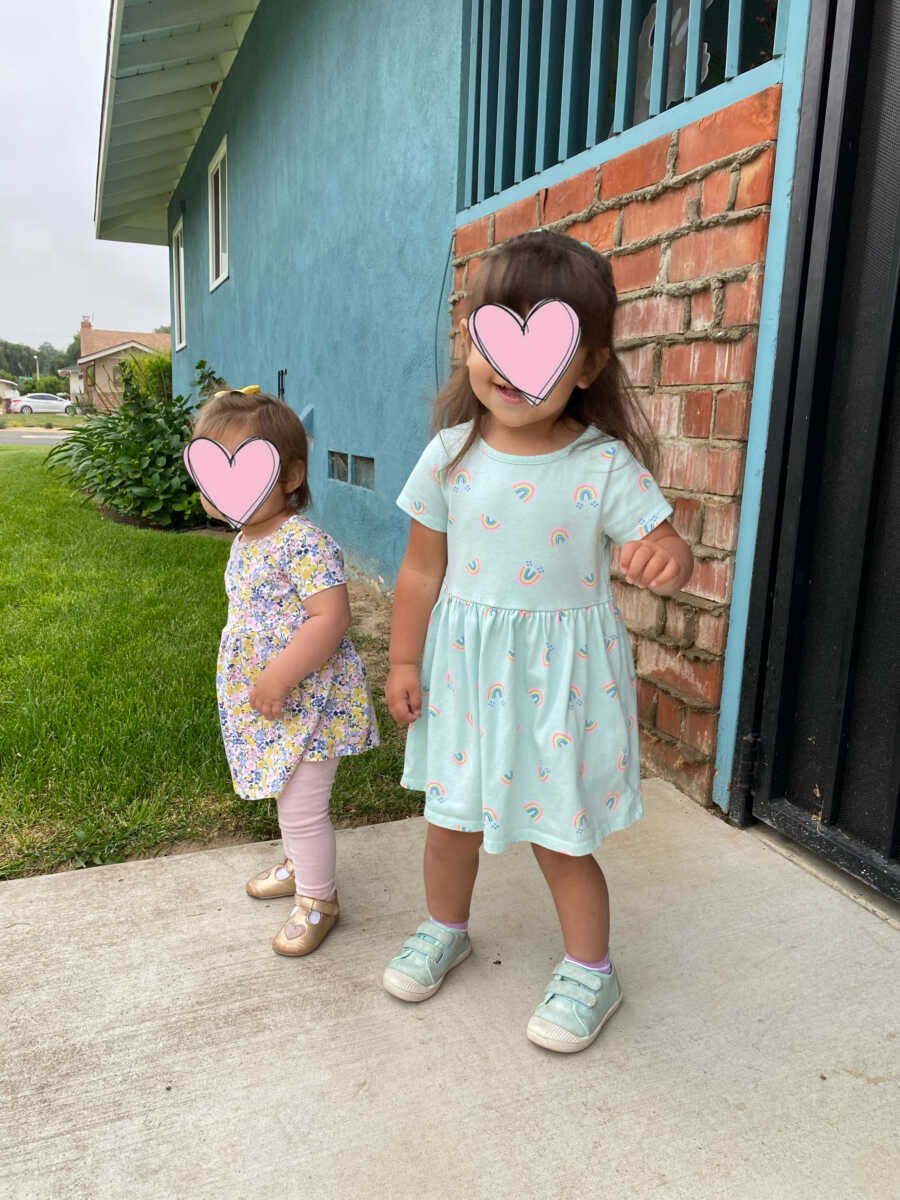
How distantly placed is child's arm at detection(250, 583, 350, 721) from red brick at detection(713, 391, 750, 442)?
1.10 metres

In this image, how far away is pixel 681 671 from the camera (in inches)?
96.1

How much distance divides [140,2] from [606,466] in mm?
8223

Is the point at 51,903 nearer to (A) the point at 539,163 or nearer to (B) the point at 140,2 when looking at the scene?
(A) the point at 539,163

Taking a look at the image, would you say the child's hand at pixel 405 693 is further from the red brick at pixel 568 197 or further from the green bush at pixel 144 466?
the green bush at pixel 144 466

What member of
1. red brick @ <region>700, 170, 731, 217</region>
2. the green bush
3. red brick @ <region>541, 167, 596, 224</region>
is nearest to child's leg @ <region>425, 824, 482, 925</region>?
red brick @ <region>700, 170, 731, 217</region>

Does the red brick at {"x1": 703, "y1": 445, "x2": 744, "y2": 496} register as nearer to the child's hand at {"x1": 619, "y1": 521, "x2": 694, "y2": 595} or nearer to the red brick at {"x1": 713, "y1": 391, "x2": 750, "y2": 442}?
the red brick at {"x1": 713, "y1": 391, "x2": 750, "y2": 442}

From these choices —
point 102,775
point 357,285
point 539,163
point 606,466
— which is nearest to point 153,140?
point 357,285

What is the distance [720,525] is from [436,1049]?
1.41 metres

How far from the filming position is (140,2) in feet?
24.5

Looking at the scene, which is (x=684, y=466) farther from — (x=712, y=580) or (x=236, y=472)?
(x=236, y=472)

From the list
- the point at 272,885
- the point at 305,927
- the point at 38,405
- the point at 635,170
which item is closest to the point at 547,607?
the point at 305,927

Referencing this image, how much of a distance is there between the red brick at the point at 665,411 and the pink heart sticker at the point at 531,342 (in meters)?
1.10

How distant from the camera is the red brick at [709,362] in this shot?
2156 millimetres

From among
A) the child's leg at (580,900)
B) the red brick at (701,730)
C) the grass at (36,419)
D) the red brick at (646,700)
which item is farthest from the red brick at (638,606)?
the grass at (36,419)
